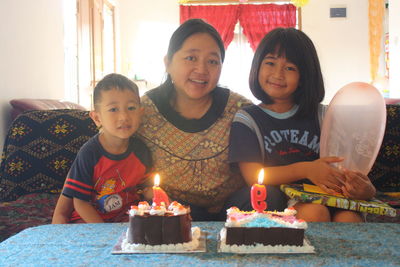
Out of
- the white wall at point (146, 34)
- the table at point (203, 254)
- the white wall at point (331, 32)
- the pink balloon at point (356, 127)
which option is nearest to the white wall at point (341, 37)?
the white wall at point (331, 32)

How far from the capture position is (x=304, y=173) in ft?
4.47

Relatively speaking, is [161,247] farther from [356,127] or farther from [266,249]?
[356,127]

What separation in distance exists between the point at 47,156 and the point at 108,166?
0.54 m

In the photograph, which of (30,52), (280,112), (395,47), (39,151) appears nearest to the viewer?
(280,112)

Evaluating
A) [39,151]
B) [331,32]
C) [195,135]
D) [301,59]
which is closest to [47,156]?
[39,151]

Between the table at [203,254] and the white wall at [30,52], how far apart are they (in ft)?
5.21

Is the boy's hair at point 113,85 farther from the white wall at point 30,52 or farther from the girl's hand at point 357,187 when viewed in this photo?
the white wall at point 30,52

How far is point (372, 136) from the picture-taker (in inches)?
53.6

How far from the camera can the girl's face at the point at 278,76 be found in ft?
4.99

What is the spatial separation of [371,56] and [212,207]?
6.35 m

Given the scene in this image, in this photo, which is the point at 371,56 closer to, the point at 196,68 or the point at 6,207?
the point at 196,68

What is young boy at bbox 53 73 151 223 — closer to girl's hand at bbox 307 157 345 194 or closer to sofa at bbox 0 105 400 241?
sofa at bbox 0 105 400 241

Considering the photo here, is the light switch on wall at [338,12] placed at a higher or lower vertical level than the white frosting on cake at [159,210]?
higher

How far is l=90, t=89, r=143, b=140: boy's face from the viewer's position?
56.8 inches
